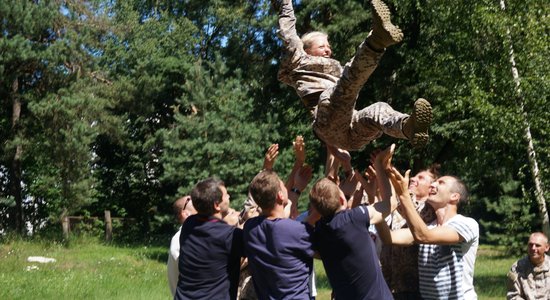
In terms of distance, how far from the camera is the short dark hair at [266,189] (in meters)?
4.77

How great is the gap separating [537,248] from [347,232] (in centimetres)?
312

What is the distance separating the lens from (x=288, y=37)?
629cm

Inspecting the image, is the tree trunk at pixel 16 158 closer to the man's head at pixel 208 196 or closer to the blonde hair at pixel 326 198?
the man's head at pixel 208 196

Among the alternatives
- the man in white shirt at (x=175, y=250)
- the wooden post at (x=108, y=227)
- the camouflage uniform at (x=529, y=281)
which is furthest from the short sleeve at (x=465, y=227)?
the wooden post at (x=108, y=227)

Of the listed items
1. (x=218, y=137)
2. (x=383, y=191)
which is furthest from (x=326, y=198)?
(x=218, y=137)

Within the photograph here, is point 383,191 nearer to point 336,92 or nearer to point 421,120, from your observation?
point 421,120

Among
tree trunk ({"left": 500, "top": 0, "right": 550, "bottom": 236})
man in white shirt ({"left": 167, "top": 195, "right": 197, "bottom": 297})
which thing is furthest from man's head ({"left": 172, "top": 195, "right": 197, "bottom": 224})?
tree trunk ({"left": 500, "top": 0, "right": 550, "bottom": 236})

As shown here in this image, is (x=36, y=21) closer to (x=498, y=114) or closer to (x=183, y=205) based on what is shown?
(x=498, y=114)

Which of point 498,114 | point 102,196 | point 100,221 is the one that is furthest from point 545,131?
point 102,196

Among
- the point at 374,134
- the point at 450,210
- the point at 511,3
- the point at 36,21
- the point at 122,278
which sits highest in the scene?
the point at 36,21

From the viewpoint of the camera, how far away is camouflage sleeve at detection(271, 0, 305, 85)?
630 cm

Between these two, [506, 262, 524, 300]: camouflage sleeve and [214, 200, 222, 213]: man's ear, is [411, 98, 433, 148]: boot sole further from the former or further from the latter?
[506, 262, 524, 300]: camouflage sleeve

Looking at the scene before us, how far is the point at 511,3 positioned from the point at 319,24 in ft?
26.0

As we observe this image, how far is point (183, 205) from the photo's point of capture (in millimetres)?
5965
